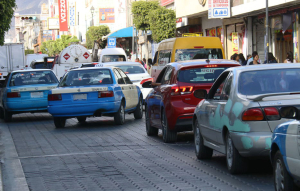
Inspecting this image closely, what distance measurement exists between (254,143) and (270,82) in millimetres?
1028

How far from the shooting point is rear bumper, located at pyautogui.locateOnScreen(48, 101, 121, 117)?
15906 millimetres

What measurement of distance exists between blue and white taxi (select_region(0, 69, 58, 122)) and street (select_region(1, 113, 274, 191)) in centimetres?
431

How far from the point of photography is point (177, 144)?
39.5ft

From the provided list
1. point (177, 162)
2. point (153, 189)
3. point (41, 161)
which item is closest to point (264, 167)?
point (177, 162)

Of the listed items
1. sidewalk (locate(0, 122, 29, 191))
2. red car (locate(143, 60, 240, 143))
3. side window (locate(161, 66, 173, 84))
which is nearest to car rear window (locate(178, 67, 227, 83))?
red car (locate(143, 60, 240, 143))

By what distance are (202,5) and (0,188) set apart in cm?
2797

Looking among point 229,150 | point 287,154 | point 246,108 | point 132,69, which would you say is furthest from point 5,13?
point 287,154

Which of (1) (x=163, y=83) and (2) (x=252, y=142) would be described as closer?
(2) (x=252, y=142)

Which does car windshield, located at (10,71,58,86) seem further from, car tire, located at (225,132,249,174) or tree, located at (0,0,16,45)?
car tire, located at (225,132,249,174)

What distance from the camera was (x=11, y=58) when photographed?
139 feet

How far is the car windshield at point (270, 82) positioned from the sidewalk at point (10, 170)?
3.07 m

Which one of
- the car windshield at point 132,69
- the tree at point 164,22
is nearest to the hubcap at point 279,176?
the car windshield at point 132,69

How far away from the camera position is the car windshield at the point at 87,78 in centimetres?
1652

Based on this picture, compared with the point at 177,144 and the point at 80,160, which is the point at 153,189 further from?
the point at 177,144
